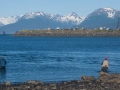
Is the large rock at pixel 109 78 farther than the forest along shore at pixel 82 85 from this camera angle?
Yes

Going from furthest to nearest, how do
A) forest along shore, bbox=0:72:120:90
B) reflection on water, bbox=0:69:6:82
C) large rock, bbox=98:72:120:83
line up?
reflection on water, bbox=0:69:6:82, large rock, bbox=98:72:120:83, forest along shore, bbox=0:72:120:90

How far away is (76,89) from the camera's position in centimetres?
2850

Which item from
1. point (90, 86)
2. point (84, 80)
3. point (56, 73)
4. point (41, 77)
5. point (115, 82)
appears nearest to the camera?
point (90, 86)

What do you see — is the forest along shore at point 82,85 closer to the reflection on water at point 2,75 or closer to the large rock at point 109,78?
the large rock at point 109,78

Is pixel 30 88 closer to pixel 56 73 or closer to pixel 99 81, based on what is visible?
pixel 99 81

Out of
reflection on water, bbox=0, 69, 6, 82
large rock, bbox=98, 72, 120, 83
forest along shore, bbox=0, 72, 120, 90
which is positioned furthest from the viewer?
reflection on water, bbox=0, 69, 6, 82

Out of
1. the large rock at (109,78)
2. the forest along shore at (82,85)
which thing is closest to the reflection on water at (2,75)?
the forest along shore at (82,85)

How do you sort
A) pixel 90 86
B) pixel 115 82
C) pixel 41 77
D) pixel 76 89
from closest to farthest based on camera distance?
1. pixel 76 89
2. pixel 90 86
3. pixel 115 82
4. pixel 41 77

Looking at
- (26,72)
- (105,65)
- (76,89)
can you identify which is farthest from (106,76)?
(26,72)

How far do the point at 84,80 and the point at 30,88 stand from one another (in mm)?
7331

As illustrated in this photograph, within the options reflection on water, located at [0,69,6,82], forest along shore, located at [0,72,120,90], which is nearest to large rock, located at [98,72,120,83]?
forest along shore, located at [0,72,120,90]

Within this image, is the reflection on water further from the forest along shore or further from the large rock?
the large rock

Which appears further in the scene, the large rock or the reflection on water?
the reflection on water

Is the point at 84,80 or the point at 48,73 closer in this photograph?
the point at 84,80
